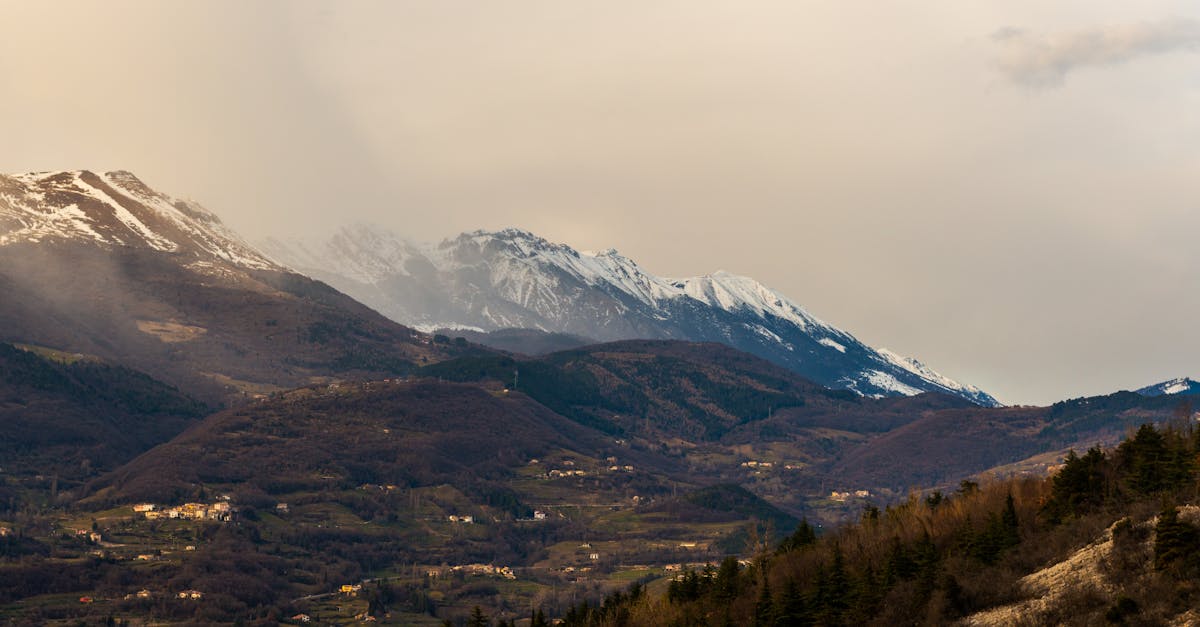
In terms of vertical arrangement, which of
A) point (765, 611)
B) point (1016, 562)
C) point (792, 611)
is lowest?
point (792, 611)

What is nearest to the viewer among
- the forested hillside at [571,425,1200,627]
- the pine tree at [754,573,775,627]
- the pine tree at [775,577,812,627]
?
the forested hillside at [571,425,1200,627]

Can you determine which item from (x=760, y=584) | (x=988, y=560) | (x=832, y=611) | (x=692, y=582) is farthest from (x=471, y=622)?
(x=988, y=560)

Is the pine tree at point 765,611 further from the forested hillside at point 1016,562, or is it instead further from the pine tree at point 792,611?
the pine tree at point 792,611

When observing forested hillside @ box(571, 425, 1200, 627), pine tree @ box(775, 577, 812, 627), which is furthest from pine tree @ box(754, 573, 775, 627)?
pine tree @ box(775, 577, 812, 627)

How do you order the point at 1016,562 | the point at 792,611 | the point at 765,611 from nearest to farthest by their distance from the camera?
the point at 1016,562, the point at 792,611, the point at 765,611

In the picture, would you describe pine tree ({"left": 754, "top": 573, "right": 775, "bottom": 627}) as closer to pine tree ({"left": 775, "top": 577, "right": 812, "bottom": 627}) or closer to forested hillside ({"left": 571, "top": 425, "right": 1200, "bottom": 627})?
forested hillside ({"left": 571, "top": 425, "right": 1200, "bottom": 627})

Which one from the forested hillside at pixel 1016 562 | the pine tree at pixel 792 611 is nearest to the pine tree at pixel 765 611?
the forested hillside at pixel 1016 562

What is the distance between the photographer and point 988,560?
140000 millimetres

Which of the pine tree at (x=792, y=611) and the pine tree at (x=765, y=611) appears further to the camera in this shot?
the pine tree at (x=765, y=611)

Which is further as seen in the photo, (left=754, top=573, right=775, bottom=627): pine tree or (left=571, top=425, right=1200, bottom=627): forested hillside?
(left=754, top=573, right=775, bottom=627): pine tree

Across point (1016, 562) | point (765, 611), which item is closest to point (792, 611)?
point (765, 611)

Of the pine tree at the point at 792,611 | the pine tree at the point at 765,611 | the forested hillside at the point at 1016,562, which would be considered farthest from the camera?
the pine tree at the point at 765,611

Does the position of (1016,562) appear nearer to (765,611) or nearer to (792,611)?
(792,611)

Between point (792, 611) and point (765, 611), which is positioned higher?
point (765, 611)
